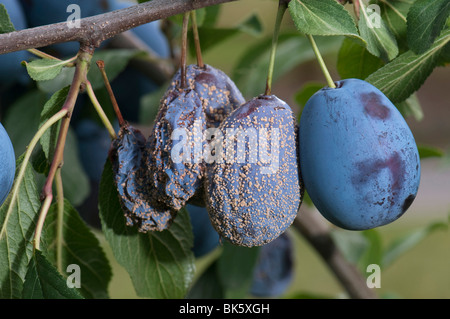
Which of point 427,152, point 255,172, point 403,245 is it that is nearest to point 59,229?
point 255,172

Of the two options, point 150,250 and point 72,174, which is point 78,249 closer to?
point 150,250

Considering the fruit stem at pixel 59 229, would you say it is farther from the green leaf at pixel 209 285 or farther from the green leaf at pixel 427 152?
the green leaf at pixel 427 152

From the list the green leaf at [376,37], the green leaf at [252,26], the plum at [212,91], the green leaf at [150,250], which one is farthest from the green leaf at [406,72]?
the green leaf at [252,26]

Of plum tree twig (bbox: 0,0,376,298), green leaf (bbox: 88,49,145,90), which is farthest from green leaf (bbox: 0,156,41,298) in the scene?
green leaf (bbox: 88,49,145,90)

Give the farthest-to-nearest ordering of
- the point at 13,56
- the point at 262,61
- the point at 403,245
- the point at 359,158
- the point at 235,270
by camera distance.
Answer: the point at 403,245 → the point at 262,61 → the point at 235,270 → the point at 13,56 → the point at 359,158

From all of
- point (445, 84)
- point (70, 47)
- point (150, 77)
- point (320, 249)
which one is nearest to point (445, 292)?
point (320, 249)

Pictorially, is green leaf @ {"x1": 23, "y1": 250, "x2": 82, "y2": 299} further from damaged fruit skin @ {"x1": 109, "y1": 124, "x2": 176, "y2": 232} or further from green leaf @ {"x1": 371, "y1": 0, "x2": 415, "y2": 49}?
green leaf @ {"x1": 371, "y1": 0, "x2": 415, "y2": 49}
